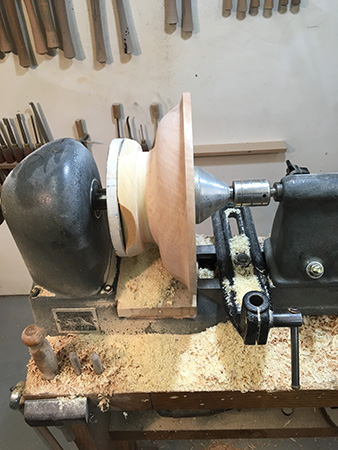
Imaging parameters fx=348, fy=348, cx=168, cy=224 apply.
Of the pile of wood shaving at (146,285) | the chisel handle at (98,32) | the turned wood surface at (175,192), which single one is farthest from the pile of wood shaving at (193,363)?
the chisel handle at (98,32)

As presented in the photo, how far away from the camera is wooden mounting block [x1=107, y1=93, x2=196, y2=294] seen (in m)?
0.77

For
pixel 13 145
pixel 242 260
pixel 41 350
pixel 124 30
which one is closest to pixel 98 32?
pixel 124 30

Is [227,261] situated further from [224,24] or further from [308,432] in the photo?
[224,24]

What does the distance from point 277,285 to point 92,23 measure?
4.34ft

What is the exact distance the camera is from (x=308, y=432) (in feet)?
4.19

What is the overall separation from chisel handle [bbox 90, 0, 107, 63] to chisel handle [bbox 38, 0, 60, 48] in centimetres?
Answer: 17

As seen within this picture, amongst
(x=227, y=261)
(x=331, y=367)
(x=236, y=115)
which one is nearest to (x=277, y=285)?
(x=227, y=261)

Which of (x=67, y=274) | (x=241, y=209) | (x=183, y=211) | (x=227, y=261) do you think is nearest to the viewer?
(x=183, y=211)

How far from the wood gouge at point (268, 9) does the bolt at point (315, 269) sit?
112 centimetres

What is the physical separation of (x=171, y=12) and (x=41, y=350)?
1.36 metres

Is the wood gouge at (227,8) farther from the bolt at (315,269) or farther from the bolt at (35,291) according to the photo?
the bolt at (35,291)

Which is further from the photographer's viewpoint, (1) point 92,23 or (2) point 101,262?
(1) point 92,23

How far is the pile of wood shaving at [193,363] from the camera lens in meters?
0.95

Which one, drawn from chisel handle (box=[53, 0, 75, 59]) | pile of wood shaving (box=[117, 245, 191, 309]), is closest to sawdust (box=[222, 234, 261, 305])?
pile of wood shaving (box=[117, 245, 191, 309])
